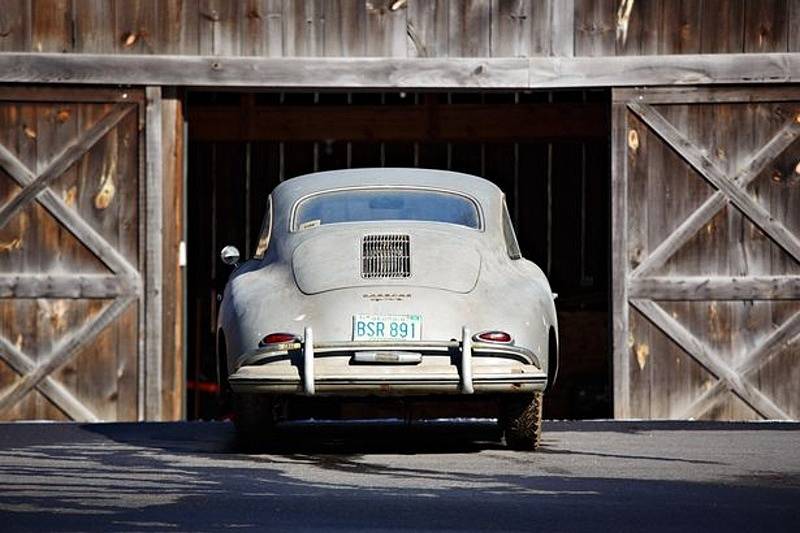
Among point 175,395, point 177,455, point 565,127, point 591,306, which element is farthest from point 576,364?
point 177,455

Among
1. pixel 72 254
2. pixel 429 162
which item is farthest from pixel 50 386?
pixel 429 162

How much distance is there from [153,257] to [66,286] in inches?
30.1

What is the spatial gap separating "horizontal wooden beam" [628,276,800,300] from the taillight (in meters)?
6.34

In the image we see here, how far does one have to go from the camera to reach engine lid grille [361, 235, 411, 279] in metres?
11.3

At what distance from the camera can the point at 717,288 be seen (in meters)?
16.7

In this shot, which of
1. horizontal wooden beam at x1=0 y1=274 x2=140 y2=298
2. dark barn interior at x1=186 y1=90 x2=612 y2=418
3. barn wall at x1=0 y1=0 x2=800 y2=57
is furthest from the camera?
dark barn interior at x1=186 y1=90 x2=612 y2=418

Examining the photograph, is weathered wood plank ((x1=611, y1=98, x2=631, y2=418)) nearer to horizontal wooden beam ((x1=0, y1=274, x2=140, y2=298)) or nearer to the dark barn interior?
the dark barn interior

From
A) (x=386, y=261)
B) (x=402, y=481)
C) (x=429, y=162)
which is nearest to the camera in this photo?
(x=402, y=481)

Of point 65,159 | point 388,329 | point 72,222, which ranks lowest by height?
point 388,329

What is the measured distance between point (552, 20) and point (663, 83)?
42.9 inches

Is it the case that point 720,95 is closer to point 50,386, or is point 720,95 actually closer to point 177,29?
point 177,29

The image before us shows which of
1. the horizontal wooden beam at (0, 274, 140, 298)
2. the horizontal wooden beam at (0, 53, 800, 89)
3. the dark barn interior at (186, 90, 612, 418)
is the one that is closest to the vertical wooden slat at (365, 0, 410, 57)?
the horizontal wooden beam at (0, 53, 800, 89)

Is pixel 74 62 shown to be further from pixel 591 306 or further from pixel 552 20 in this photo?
pixel 591 306

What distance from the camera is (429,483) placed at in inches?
381
